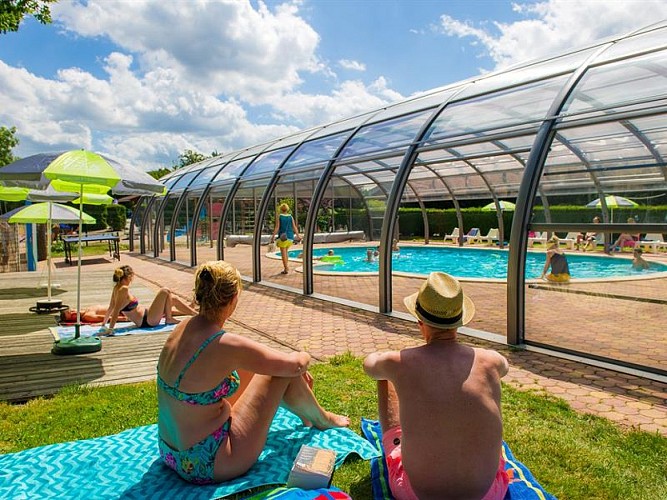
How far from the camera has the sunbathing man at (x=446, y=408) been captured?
2176 millimetres

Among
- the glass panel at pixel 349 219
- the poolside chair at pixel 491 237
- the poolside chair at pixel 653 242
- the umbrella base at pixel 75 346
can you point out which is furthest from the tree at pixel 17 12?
the poolside chair at pixel 491 237

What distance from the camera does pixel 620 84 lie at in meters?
5.73

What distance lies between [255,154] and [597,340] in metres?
10.7

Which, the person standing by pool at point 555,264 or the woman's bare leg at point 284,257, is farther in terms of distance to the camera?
the woman's bare leg at point 284,257

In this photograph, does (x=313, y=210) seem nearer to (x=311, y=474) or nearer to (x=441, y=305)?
(x=311, y=474)

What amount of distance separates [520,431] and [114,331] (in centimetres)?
562

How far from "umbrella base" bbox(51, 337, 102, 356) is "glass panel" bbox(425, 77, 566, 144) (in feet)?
18.0

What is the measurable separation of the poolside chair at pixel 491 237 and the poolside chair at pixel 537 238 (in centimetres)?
1430

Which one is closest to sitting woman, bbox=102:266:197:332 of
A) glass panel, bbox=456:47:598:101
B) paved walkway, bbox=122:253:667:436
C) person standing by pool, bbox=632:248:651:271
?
paved walkway, bbox=122:253:667:436

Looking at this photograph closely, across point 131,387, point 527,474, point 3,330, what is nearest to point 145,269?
point 3,330

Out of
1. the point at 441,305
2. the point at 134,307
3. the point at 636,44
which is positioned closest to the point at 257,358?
the point at 441,305

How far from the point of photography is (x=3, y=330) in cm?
707

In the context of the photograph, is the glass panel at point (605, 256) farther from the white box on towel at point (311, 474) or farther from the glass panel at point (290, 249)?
the glass panel at point (290, 249)

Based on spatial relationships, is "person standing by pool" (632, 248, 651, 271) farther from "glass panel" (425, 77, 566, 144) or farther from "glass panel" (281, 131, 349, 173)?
"glass panel" (281, 131, 349, 173)
